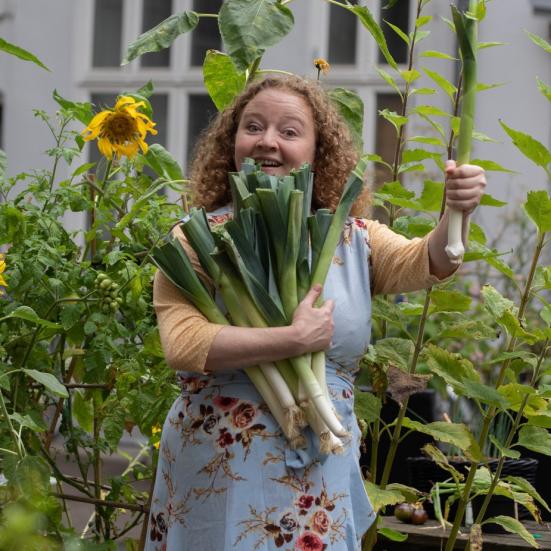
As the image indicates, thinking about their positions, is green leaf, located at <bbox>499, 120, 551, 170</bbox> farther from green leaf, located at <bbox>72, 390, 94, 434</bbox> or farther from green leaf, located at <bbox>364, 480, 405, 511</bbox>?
green leaf, located at <bbox>72, 390, 94, 434</bbox>

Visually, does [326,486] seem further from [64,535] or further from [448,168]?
[64,535]

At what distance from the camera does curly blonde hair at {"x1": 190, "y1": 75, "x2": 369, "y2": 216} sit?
7.65 ft

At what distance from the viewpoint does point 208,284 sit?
2.13 metres

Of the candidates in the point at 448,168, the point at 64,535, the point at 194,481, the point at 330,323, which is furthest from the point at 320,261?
the point at 64,535

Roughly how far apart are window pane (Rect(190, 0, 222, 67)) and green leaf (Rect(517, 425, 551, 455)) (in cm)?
592

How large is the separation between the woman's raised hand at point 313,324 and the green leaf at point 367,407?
61cm

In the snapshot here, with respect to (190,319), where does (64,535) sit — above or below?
below

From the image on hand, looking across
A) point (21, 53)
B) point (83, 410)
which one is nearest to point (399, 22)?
point (83, 410)

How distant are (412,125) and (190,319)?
18.4ft

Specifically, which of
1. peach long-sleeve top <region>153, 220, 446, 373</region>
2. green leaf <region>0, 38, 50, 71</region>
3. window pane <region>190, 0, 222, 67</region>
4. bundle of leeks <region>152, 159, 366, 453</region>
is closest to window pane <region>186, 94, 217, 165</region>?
window pane <region>190, 0, 222, 67</region>

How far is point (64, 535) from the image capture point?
2.52 metres

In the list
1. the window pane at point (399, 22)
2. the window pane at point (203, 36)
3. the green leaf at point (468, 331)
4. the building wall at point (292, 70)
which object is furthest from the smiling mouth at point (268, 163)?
the window pane at point (203, 36)

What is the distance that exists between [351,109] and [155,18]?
5.87 m

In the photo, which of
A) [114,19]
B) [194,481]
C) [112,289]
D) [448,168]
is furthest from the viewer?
[114,19]
